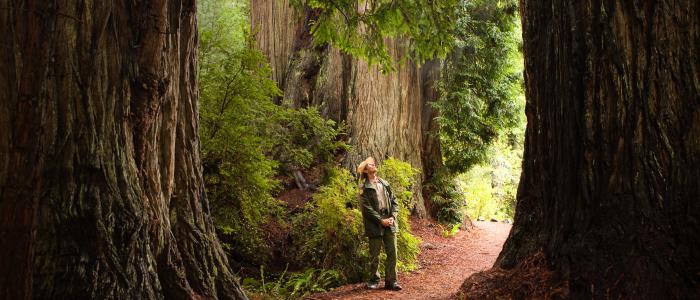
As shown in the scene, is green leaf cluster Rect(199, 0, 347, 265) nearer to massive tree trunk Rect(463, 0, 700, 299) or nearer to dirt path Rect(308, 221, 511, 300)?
dirt path Rect(308, 221, 511, 300)

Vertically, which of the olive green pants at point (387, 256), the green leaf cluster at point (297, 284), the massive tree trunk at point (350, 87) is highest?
the massive tree trunk at point (350, 87)

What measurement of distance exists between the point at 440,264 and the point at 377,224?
2891mm

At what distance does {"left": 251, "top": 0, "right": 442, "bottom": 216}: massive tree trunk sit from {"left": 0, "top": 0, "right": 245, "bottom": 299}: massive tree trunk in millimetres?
7224

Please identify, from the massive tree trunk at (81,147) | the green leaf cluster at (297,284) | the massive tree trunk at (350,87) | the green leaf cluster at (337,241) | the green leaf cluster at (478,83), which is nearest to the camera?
the massive tree trunk at (81,147)

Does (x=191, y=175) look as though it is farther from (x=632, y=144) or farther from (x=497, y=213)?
(x=497, y=213)

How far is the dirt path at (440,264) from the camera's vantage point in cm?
697

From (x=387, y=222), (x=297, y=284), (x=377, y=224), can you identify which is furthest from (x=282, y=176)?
(x=297, y=284)

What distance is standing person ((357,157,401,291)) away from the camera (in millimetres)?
7223

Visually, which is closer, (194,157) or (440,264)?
(194,157)

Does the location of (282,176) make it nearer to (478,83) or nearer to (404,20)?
(404,20)

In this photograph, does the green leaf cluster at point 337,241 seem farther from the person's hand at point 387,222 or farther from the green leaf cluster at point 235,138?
the green leaf cluster at point 235,138

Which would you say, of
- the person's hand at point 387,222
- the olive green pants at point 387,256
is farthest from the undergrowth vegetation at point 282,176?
the person's hand at point 387,222

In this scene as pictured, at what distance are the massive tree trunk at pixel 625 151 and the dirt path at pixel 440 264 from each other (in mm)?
2074

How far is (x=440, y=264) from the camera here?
31.7 ft
